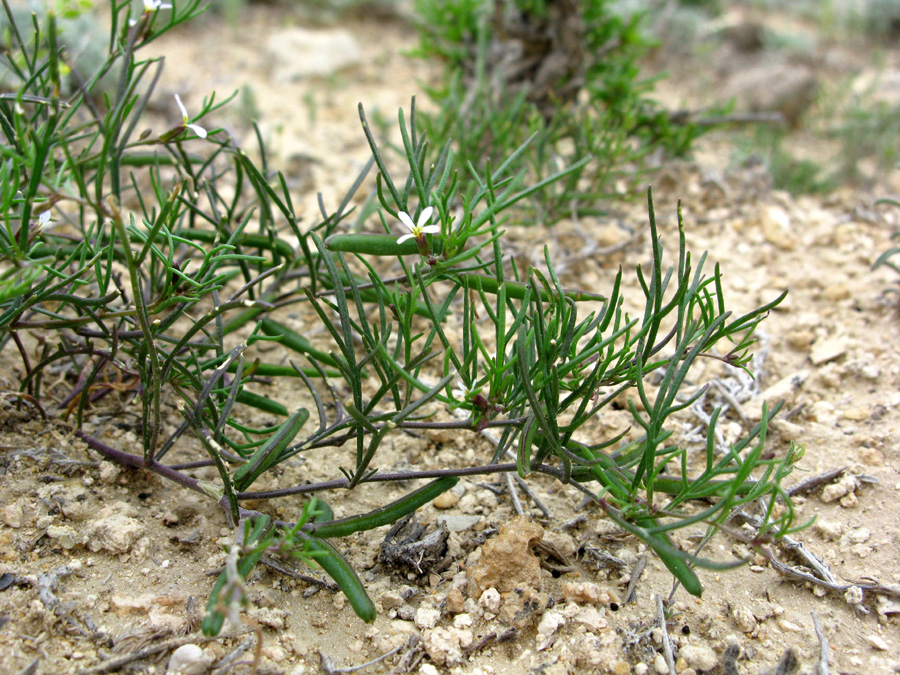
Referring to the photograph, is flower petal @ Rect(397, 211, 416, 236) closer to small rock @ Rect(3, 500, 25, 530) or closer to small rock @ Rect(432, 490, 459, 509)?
small rock @ Rect(432, 490, 459, 509)

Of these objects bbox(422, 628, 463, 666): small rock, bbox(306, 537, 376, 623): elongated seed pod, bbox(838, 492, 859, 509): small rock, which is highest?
bbox(306, 537, 376, 623): elongated seed pod

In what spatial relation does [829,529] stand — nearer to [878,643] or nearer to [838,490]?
[838,490]

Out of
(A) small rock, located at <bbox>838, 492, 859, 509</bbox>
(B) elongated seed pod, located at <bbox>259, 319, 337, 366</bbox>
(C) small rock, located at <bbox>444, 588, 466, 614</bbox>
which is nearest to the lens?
(C) small rock, located at <bbox>444, 588, 466, 614</bbox>

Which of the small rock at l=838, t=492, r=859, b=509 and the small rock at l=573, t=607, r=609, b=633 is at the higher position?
the small rock at l=838, t=492, r=859, b=509

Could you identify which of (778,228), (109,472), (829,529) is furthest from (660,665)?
(778,228)

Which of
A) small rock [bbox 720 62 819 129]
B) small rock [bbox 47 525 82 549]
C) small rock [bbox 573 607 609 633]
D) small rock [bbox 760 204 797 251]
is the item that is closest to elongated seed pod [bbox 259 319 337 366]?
small rock [bbox 47 525 82 549]

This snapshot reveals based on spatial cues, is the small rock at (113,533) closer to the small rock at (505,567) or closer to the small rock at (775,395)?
the small rock at (505,567)

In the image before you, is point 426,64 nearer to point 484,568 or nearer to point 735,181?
point 735,181

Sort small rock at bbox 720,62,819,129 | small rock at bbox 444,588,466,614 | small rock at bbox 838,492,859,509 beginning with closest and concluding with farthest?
1. small rock at bbox 444,588,466,614
2. small rock at bbox 838,492,859,509
3. small rock at bbox 720,62,819,129

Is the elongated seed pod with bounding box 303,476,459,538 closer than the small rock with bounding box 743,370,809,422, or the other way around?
the elongated seed pod with bounding box 303,476,459,538
